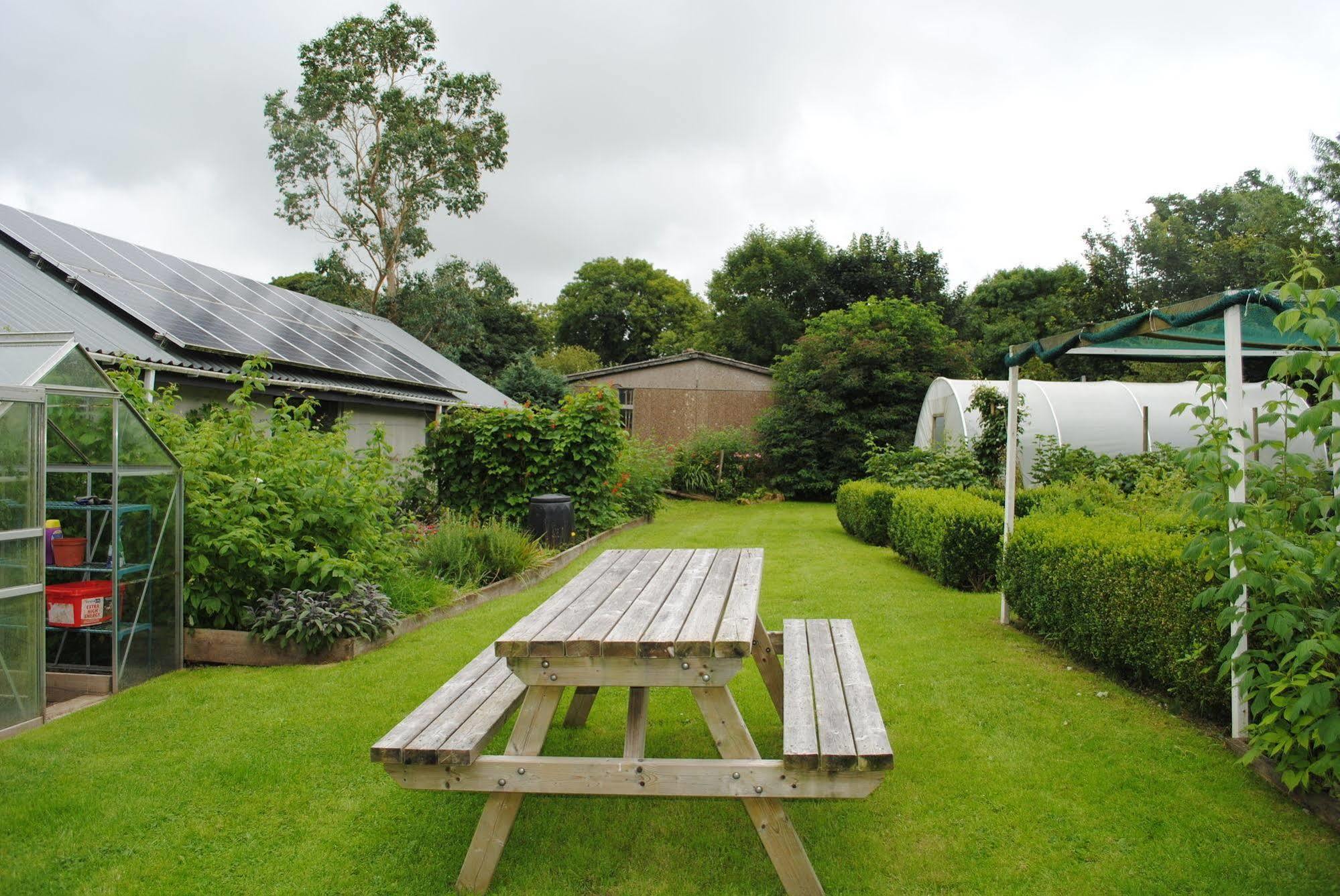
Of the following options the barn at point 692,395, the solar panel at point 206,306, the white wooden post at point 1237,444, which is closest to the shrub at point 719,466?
the barn at point 692,395

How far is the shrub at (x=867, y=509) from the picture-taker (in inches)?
467

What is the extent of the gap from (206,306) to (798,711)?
12.7 meters

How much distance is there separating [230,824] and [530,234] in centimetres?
3030

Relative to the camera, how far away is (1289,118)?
72.0 feet

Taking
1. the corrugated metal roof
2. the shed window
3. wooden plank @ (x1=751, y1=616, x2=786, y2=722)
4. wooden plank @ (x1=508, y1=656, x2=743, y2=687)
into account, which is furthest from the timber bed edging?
the shed window

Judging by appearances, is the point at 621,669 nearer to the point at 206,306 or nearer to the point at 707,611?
the point at 707,611

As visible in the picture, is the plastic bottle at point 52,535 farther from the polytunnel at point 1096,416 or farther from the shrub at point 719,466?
the shrub at point 719,466

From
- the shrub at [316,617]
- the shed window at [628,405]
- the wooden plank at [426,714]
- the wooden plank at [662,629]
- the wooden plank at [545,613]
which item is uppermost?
the shed window at [628,405]

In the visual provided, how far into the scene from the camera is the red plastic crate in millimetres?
4973

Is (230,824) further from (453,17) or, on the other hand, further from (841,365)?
(841,365)

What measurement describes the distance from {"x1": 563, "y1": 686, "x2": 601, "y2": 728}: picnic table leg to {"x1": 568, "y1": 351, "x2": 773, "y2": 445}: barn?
19571 mm

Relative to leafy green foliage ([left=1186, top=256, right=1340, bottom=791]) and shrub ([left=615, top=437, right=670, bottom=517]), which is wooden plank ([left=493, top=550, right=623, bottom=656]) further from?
shrub ([left=615, top=437, right=670, bottom=517])

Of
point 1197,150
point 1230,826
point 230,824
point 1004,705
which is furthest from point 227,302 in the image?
point 1197,150

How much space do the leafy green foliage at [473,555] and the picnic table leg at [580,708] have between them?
383cm
